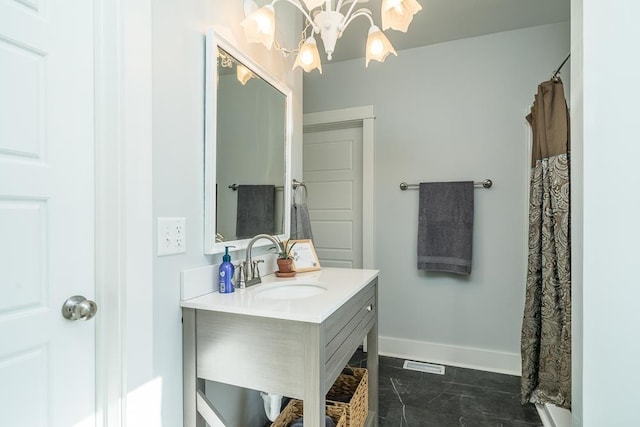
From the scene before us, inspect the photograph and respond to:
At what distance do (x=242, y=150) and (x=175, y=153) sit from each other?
0.41 m

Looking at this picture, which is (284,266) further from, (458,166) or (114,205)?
(458,166)

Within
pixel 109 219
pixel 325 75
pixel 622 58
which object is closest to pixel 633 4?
pixel 622 58

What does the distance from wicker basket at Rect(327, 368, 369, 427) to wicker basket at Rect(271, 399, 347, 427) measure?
19mm

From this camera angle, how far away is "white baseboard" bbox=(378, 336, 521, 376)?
2342 mm

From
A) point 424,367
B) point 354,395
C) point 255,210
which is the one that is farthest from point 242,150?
point 424,367

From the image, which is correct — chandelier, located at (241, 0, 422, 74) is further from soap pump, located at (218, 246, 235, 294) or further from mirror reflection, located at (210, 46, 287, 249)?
soap pump, located at (218, 246, 235, 294)

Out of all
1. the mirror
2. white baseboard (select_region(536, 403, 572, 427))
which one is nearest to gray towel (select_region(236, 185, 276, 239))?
the mirror

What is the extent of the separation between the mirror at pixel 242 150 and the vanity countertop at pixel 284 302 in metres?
0.21

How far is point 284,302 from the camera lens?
1.10 m

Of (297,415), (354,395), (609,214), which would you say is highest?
(609,214)

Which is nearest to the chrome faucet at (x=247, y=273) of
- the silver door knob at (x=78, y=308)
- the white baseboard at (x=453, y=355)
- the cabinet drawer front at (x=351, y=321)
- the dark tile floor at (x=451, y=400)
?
the cabinet drawer front at (x=351, y=321)

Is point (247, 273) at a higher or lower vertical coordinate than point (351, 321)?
higher

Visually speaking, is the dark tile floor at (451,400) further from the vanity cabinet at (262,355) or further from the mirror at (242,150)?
the mirror at (242,150)

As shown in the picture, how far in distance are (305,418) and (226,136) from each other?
1.08 m
